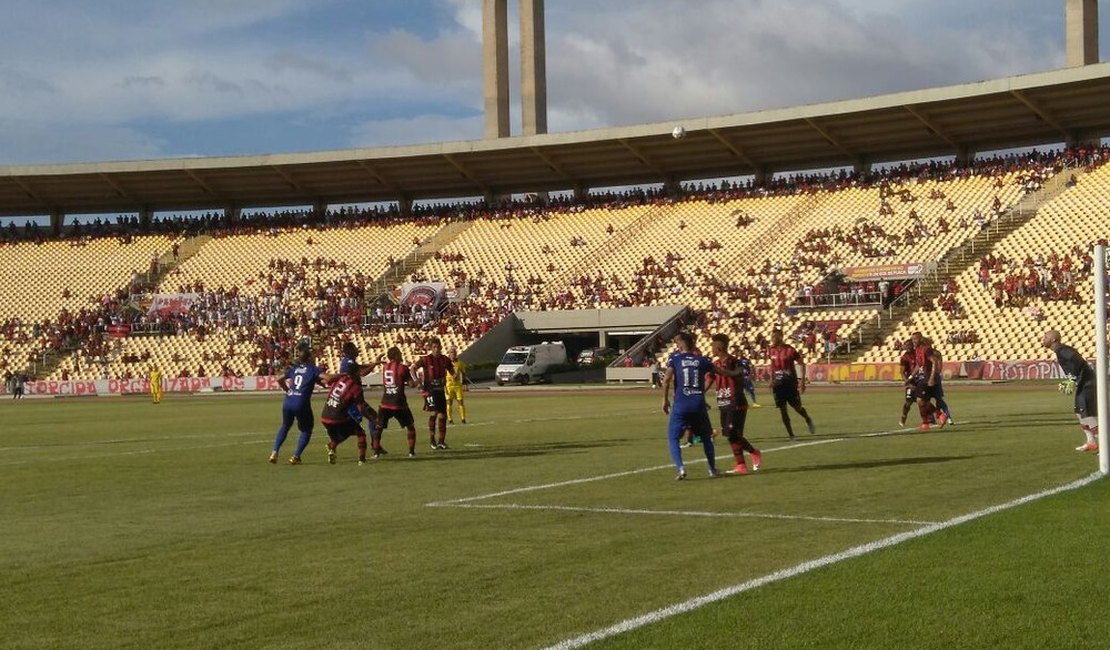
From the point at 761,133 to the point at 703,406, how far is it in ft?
159

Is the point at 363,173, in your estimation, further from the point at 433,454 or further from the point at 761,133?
the point at 433,454

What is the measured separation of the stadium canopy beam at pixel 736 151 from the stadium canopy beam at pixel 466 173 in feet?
46.7

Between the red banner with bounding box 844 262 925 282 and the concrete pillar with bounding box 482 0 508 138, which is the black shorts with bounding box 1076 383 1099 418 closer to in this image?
the red banner with bounding box 844 262 925 282

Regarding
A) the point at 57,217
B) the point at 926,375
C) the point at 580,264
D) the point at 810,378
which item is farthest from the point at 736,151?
the point at 926,375

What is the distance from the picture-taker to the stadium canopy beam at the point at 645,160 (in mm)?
64125

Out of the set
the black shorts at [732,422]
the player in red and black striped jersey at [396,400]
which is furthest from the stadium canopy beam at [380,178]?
the black shorts at [732,422]

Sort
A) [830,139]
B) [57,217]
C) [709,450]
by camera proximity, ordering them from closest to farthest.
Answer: [709,450]
[830,139]
[57,217]

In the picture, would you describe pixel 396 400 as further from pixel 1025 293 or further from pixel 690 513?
pixel 1025 293

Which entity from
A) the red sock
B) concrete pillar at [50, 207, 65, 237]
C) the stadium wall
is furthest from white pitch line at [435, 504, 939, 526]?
concrete pillar at [50, 207, 65, 237]

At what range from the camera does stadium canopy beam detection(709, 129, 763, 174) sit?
202 feet

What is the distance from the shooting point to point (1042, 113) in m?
54.8

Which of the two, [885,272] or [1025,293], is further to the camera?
[885,272]

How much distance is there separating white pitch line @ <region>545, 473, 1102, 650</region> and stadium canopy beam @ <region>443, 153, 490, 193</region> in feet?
186

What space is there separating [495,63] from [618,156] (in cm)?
785
